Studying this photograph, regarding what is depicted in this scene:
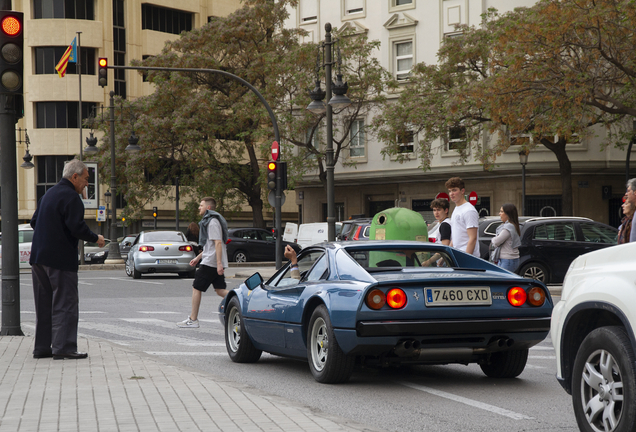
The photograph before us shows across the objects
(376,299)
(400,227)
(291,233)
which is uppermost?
(400,227)

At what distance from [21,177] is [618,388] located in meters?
57.0

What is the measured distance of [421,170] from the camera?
42.1 meters

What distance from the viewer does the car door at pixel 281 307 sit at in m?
7.85

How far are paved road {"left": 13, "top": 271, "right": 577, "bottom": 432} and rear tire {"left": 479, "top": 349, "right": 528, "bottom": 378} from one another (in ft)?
0.28

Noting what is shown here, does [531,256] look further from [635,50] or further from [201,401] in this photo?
[201,401]

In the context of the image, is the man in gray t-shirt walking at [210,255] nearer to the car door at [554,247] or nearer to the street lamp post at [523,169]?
the car door at [554,247]

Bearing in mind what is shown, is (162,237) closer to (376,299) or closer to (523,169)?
(523,169)

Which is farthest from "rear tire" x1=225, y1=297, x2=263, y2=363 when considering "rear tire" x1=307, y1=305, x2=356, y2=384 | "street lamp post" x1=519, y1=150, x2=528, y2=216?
"street lamp post" x1=519, y1=150, x2=528, y2=216

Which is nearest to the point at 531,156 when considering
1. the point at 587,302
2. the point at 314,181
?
the point at 314,181

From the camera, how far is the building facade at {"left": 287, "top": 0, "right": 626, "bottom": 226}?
3872cm

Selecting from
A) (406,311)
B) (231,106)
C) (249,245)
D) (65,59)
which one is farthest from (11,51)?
(65,59)

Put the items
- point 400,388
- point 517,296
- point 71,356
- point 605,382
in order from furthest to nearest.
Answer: point 71,356 < point 400,388 < point 517,296 < point 605,382

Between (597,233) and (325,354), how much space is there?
13500mm

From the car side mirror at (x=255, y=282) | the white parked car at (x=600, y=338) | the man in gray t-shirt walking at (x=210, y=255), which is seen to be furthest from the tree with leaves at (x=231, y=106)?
the white parked car at (x=600, y=338)
